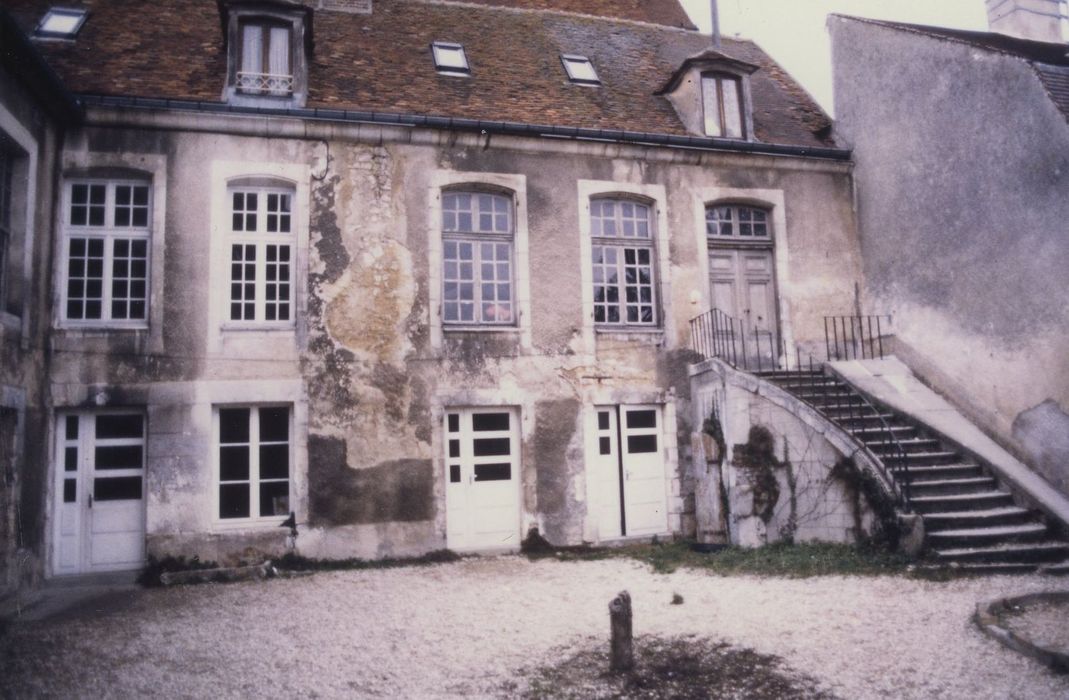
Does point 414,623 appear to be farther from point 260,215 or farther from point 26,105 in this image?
point 26,105

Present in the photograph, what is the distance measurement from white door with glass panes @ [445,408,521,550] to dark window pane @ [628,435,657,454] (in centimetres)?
159

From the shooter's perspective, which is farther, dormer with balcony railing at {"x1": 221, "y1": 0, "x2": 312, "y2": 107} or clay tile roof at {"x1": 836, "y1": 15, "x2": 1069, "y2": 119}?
dormer with balcony railing at {"x1": 221, "y1": 0, "x2": 312, "y2": 107}

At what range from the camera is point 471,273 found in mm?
10266

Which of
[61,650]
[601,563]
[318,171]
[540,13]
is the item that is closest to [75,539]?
[61,650]

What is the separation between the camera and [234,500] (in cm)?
902

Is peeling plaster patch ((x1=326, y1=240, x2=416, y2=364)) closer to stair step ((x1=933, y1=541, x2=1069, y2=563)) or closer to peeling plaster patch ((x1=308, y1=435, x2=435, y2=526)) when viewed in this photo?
peeling plaster patch ((x1=308, y1=435, x2=435, y2=526))

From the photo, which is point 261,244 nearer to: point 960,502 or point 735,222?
point 735,222

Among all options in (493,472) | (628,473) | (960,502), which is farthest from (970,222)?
(493,472)

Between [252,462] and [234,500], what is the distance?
48 centimetres

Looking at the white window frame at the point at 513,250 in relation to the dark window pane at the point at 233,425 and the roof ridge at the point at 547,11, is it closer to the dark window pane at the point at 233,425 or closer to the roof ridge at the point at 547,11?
the dark window pane at the point at 233,425

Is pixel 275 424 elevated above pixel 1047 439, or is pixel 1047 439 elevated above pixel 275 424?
→ pixel 275 424

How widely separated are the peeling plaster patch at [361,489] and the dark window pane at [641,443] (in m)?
2.77

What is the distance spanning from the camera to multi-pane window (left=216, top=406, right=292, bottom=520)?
29.6 feet

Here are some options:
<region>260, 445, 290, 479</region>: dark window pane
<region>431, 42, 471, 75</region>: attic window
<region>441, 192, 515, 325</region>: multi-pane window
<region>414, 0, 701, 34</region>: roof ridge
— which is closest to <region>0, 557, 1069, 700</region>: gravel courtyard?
<region>260, 445, 290, 479</region>: dark window pane
